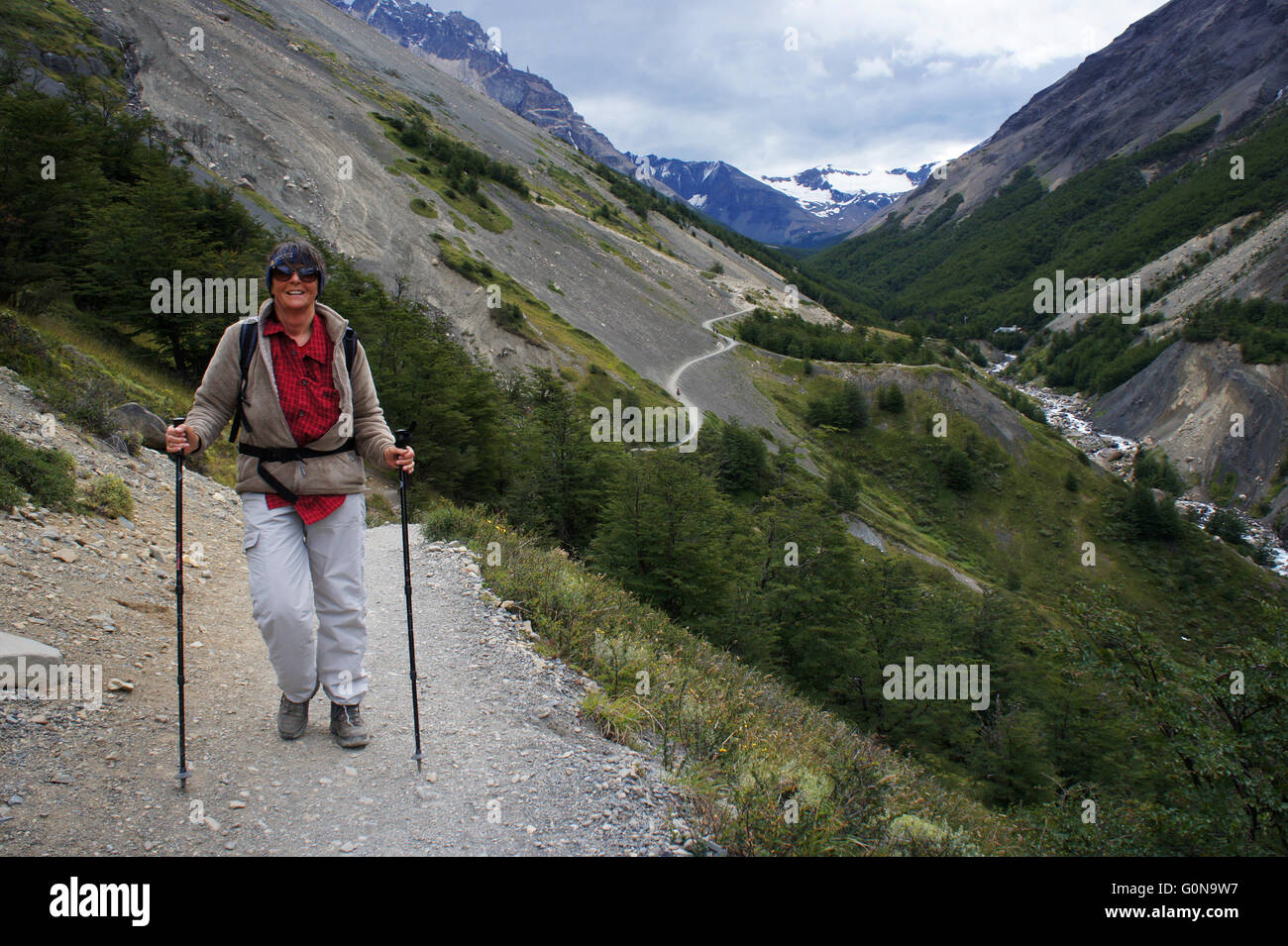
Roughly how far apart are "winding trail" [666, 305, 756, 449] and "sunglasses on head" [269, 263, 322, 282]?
28.1 metres

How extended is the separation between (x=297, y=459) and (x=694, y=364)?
60187 millimetres

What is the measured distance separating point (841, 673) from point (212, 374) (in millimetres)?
18002

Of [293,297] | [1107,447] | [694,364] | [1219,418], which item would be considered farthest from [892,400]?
[293,297]

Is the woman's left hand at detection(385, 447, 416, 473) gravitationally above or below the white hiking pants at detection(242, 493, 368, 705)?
above

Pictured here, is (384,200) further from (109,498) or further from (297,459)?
(297,459)

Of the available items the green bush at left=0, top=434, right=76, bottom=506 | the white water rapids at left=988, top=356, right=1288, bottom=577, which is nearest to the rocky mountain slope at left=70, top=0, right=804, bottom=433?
the green bush at left=0, top=434, right=76, bottom=506

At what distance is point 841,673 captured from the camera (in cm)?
1862

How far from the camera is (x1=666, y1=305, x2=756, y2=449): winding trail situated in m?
47.1

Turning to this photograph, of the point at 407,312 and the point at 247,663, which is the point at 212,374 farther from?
the point at 407,312

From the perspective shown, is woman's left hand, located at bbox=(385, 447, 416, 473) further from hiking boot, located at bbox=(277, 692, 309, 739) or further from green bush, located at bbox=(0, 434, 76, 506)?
green bush, located at bbox=(0, 434, 76, 506)

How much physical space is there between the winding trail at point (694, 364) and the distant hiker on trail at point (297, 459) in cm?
2801

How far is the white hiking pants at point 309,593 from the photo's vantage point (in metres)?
3.77

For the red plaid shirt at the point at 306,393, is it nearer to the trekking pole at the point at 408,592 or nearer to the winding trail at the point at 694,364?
the trekking pole at the point at 408,592
